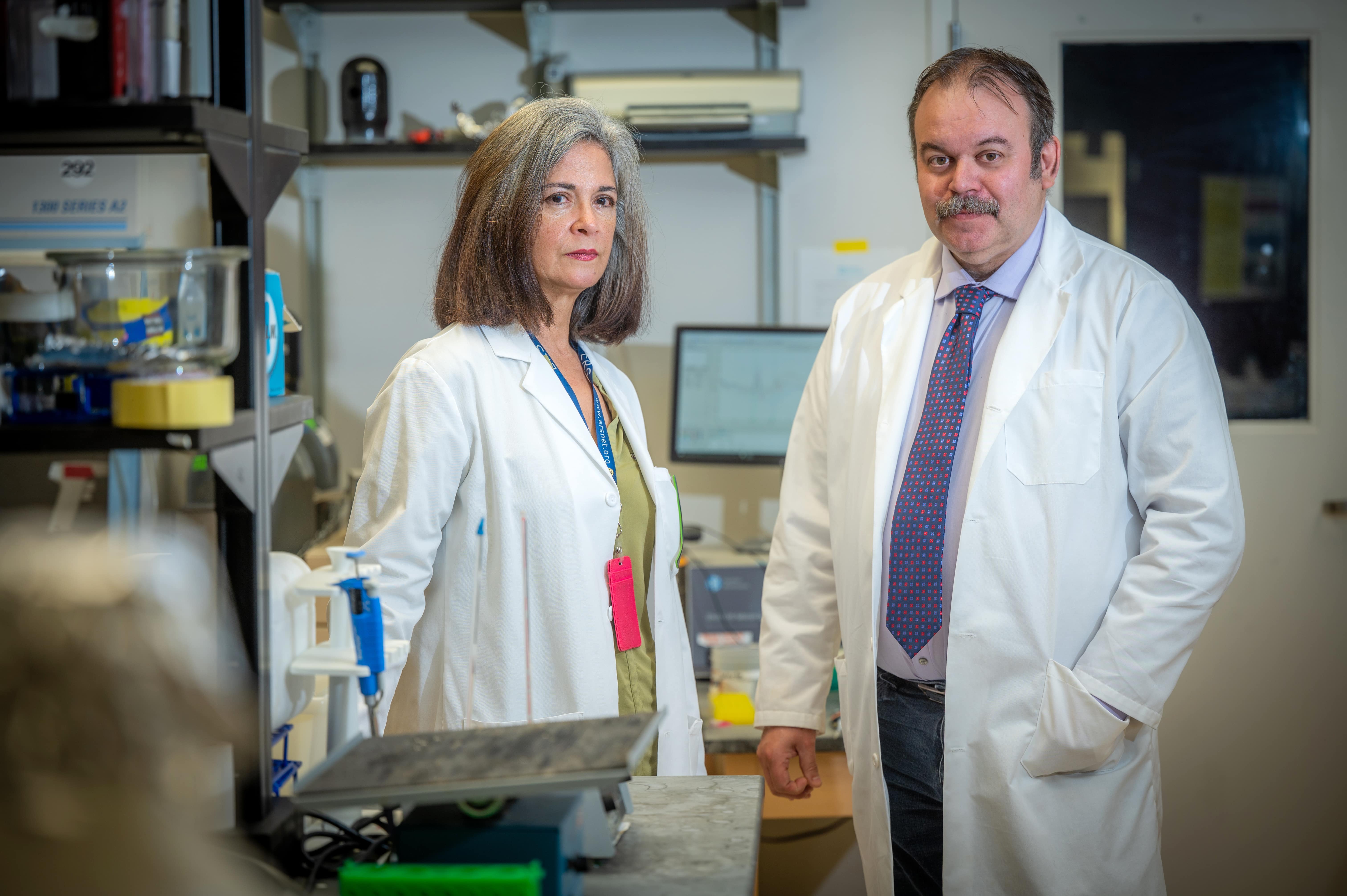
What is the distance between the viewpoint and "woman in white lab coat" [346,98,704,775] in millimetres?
1384

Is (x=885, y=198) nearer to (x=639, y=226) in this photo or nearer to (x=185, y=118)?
(x=639, y=226)

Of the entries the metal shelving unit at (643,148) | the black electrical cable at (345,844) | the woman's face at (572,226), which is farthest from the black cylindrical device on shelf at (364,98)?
the black electrical cable at (345,844)

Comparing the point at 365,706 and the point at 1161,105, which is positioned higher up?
the point at 1161,105

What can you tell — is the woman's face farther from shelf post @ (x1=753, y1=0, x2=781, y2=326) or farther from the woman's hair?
shelf post @ (x1=753, y1=0, x2=781, y2=326)

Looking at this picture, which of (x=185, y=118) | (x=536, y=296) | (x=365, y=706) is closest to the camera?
(x=185, y=118)

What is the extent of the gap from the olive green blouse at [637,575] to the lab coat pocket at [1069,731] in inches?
20.4

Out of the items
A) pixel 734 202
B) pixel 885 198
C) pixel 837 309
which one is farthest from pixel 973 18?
pixel 837 309

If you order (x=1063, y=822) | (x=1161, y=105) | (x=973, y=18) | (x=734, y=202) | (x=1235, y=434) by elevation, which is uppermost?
(x=973, y=18)

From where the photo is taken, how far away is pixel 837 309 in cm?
177

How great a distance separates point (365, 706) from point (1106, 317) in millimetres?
1090

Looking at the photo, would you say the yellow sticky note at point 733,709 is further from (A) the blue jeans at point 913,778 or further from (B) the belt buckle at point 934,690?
(B) the belt buckle at point 934,690

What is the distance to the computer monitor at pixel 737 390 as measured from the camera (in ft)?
9.00

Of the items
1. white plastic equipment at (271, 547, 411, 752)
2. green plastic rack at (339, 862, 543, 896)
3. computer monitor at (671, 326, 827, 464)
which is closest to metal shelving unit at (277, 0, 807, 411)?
computer monitor at (671, 326, 827, 464)

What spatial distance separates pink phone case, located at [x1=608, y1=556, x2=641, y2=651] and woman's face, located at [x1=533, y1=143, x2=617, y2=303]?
41cm
